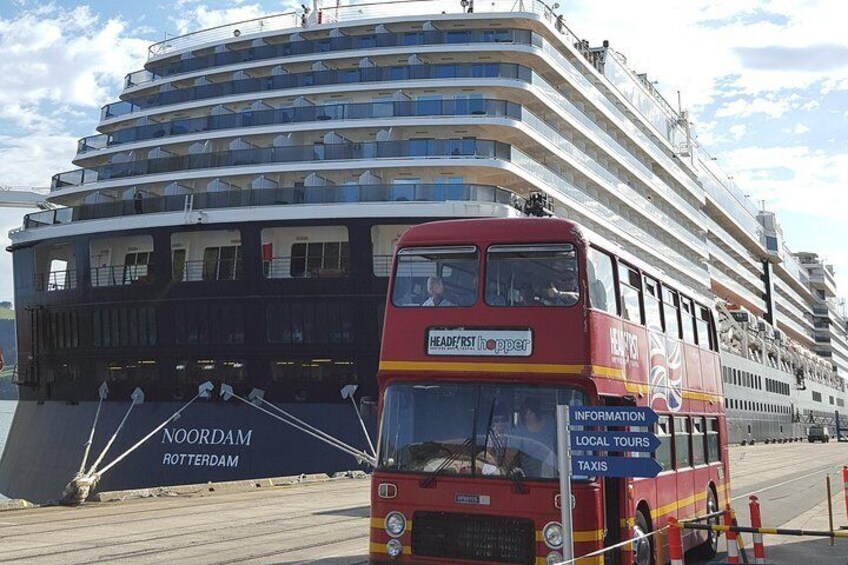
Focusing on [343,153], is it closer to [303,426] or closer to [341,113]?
[341,113]

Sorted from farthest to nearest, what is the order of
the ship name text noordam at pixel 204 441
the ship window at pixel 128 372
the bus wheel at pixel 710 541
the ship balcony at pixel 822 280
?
1. the ship balcony at pixel 822 280
2. the ship window at pixel 128 372
3. the ship name text noordam at pixel 204 441
4. the bus wheel at pixel 710 541

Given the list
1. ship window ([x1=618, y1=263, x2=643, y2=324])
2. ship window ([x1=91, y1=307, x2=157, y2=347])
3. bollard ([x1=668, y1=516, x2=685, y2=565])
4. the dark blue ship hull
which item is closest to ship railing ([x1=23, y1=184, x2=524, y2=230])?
ship window ([x1=91, y1=307, x2=157, y2=347])

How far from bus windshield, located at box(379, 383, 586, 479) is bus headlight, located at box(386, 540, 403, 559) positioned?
0.67 meters

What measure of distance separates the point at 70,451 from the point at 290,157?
457 inches

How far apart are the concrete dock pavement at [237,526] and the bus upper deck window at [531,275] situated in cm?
454

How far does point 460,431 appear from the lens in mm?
8414

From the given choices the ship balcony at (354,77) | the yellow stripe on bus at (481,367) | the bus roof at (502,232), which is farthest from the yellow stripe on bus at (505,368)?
the ship balcony at (354,77)

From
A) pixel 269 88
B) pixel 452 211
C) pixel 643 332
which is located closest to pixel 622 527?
pixel 643 332

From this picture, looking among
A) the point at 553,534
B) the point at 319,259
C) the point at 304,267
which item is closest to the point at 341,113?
the point at 319,259

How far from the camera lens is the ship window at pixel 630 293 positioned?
9812 mm

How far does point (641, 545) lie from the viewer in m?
9.23

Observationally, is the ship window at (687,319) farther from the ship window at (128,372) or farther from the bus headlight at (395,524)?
the ship window at (128,372)

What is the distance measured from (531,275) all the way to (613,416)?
6.39 ft

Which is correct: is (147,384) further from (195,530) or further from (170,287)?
(195,530)
